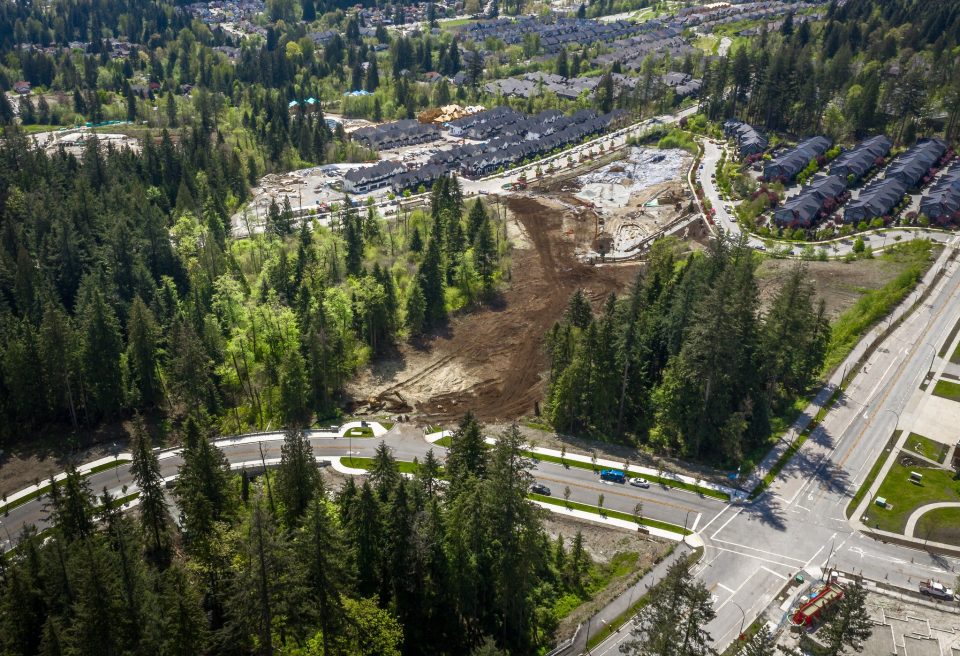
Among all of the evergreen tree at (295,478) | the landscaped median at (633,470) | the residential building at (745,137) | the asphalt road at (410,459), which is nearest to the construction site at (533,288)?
the asphalt road at (410,459)

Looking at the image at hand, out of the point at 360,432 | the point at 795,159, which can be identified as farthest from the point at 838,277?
the point at 360,432

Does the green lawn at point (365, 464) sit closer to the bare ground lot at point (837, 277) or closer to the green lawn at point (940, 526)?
the green lawn at point (940, 526)

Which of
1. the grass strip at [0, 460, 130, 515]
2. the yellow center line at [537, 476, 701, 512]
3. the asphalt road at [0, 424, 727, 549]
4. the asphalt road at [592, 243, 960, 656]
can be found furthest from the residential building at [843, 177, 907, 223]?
the grass strip at [0, 460, 130, 515]

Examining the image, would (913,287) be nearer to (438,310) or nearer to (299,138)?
(438,310)

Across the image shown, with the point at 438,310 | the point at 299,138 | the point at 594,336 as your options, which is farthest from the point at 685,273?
the point at 299,138

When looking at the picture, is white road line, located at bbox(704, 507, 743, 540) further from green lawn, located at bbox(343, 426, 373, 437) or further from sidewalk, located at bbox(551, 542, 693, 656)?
green lawn, located at bbox(343, 426, 373, 437)
